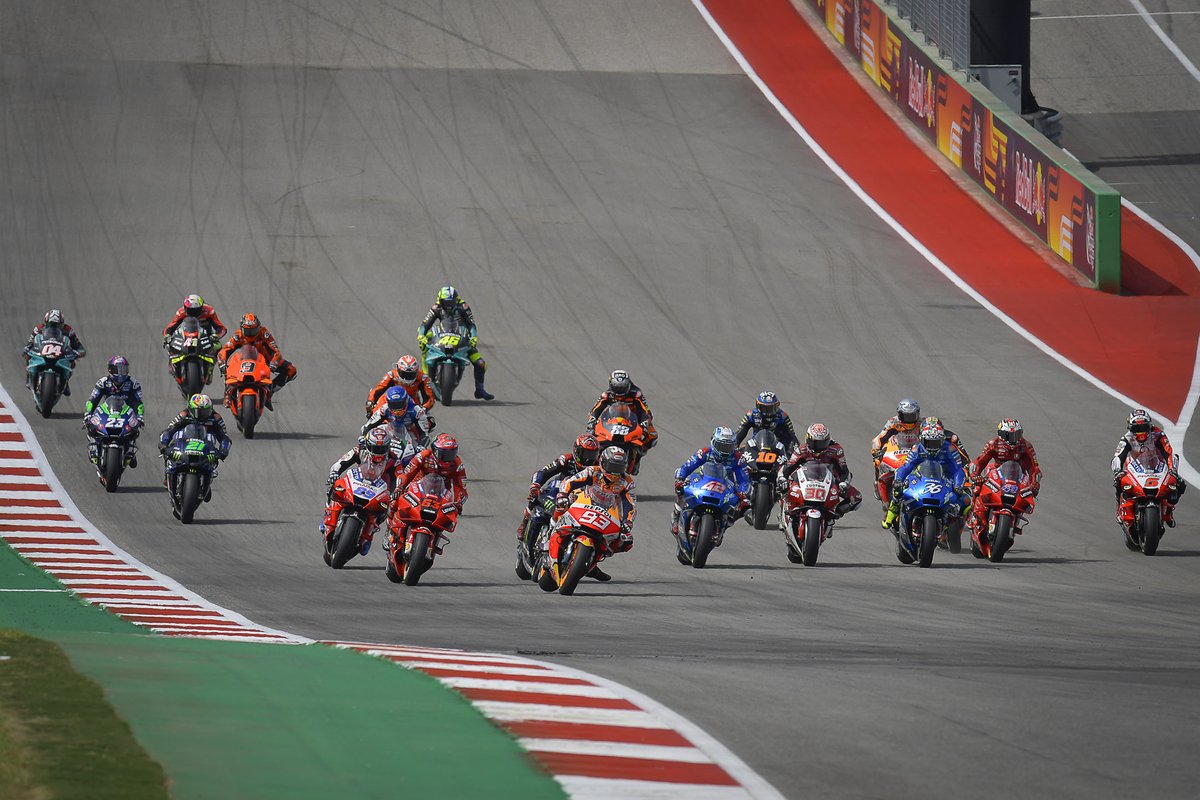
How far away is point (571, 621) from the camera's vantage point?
17984 mm

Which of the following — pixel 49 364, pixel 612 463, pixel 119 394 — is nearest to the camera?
pixel 612 463

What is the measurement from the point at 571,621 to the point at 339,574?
4.09 metres

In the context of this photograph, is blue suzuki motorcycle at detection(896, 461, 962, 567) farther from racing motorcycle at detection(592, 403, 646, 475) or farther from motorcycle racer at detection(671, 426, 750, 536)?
racing motorcycle at detection(592, 403, 646, 475)

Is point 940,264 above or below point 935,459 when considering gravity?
above

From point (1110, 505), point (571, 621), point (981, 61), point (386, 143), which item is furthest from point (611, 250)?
point (571, 621)

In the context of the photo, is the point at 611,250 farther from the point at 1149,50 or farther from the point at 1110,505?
the point at 1149,50

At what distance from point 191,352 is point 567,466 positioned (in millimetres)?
11074

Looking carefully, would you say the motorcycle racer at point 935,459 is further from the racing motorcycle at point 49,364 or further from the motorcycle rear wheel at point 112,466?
the racing motorcycle at point 49,364

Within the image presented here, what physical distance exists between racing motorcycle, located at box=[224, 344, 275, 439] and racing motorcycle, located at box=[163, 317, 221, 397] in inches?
52.3

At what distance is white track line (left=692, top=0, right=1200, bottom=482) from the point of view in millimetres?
31391

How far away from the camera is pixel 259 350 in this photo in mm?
29281

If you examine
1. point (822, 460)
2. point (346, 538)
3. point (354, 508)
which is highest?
point (822, 460)

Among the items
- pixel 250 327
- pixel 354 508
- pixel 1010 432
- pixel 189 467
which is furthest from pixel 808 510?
pixel 250 327

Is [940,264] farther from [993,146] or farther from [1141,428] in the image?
[1141,428]
